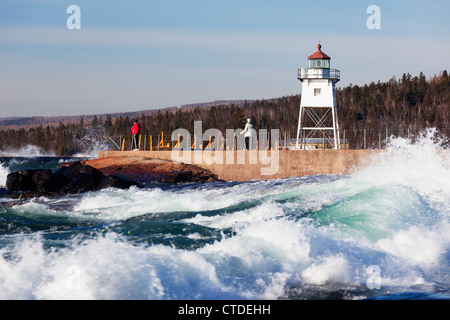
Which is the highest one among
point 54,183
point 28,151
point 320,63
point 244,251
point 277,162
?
point 320,63

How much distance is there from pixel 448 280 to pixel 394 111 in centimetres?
10390

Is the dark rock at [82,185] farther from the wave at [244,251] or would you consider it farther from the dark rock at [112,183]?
the wave at [244,251]

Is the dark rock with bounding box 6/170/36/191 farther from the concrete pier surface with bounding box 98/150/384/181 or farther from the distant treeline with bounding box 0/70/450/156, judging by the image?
the distant treeline with bounding box 0/70/450/156

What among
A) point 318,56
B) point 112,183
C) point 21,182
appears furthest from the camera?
point 318,56

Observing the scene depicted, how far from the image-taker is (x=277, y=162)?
25.7m

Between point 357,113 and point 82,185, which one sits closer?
point 82,185

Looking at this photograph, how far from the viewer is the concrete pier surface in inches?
973

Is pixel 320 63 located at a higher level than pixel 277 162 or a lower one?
higher

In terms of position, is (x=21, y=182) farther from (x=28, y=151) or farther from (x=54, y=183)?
(x=28, y=151)

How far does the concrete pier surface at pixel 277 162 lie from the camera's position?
24703 mm

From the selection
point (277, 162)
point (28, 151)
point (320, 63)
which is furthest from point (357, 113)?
point (28, 151)

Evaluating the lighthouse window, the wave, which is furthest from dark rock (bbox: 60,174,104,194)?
the lighthouse window

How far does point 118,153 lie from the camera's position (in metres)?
33.1
